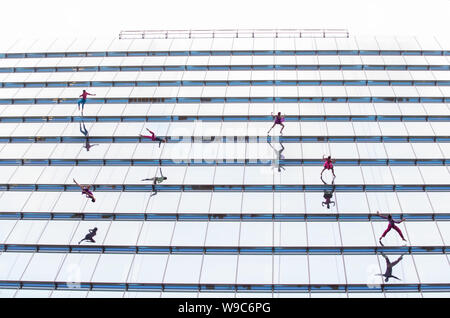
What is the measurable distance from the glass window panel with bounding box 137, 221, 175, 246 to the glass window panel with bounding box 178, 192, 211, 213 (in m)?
1.27

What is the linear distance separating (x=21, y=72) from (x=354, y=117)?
2590 centimetres

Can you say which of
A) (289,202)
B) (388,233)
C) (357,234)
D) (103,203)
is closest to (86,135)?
(103,203)

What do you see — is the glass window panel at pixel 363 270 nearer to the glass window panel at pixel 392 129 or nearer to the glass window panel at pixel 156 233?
the glass window panel at pixel 156 233

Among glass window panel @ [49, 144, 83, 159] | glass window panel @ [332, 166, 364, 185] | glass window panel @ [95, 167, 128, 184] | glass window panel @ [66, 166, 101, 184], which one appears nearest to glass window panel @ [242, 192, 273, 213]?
glass window panel @ [332, 166, 364, 185]

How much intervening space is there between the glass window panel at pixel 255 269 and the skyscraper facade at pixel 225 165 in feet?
0.27

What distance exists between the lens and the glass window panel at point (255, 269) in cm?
2562

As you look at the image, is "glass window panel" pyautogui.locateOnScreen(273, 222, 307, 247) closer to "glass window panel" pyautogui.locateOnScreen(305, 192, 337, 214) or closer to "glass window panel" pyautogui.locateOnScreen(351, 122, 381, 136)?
"glass window panel" pyautogui.locateOnScreen(305, 192, 337, 214)

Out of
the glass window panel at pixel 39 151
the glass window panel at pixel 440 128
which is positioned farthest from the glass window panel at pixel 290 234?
the glass window panel at pixel 39 151

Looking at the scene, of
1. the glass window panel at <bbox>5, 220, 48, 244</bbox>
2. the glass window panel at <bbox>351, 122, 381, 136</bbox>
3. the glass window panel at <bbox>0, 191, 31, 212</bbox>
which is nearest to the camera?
the glass window panel at <bbox>5, 220, 48, 244</bbox>

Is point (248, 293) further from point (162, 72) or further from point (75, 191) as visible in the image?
point (162, 72)

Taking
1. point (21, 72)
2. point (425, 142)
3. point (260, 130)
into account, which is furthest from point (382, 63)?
point (21, 72)

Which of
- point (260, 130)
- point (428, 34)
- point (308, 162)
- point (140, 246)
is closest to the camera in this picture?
point (140, 246)

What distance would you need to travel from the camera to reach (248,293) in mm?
25219

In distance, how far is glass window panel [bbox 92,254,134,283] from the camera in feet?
85.7
